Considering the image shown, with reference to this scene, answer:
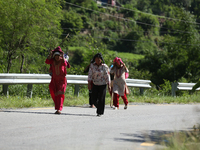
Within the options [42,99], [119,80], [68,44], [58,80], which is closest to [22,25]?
[68,44]

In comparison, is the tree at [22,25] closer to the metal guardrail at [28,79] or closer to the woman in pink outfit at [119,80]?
the metal guardrail at [28,79]

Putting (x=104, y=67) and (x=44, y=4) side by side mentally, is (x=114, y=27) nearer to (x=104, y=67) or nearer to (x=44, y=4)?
(x=44, y=4)

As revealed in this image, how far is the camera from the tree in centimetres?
2600

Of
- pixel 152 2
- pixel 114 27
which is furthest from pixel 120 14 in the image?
pixel 152 2

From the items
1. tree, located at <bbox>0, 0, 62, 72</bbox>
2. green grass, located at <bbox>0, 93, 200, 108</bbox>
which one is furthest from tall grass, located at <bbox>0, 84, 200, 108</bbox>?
tree, located at <bbox>0, 0, 62, 72</bbox>

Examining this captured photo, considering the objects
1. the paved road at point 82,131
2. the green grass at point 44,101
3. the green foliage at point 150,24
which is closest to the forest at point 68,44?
the green grass at point 44,101

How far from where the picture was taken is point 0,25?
26.6 metres

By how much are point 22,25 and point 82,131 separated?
20.7 meters

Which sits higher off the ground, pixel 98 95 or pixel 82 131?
pixel 98 95

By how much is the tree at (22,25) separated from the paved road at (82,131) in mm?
17346

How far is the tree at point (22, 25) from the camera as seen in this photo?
85.3 ft

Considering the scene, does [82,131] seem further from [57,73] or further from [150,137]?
[57,73]

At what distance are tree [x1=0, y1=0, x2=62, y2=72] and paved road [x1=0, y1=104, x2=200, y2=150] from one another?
17.3m

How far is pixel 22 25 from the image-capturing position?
26516 millimetres
